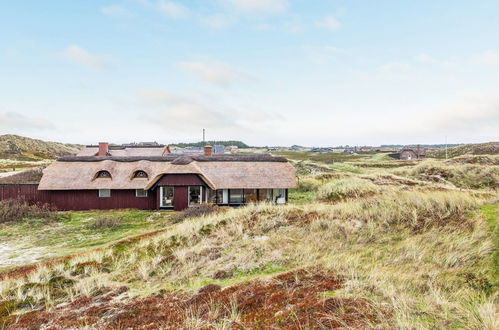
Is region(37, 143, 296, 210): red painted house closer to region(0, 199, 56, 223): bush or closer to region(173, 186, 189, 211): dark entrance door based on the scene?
region(173, 186, 189, 211): dark entrance door

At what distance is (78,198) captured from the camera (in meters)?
24.8

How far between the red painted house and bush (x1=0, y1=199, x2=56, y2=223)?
88.7 inches

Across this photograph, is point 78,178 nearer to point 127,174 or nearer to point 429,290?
point 127,174

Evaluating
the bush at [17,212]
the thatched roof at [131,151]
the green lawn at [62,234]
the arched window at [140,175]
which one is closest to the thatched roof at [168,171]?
the arched window at [140,175]

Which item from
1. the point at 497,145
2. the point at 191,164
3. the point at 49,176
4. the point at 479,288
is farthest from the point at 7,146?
the point at 497,145

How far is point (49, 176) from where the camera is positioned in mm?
24734

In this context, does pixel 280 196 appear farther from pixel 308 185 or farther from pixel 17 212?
pixel 17 212

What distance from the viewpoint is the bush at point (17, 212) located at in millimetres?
19969

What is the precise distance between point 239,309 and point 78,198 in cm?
2412

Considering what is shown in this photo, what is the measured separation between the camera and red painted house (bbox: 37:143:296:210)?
79.6 ft

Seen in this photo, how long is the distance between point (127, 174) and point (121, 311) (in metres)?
21.1

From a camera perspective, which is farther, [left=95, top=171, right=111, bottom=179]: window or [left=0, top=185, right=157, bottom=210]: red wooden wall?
[left=95, top=171, right=111, bottom=179]: window

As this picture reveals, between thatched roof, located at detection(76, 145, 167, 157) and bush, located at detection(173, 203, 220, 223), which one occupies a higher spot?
thatched roof, located at detection(76, 145, 167, 157)

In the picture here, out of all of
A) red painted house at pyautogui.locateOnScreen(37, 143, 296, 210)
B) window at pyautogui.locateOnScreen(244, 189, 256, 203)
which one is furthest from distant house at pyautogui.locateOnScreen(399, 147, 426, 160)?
window at pyautogui.locateOnScreen(244, 189, 256, 203)
